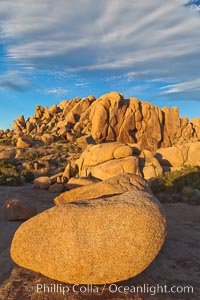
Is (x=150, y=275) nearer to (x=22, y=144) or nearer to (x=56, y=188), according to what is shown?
(x=56, y=188)

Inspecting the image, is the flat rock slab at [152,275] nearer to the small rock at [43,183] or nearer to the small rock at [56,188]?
the small rock at [56,188]

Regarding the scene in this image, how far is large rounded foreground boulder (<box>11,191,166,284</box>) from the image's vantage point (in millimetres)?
5449

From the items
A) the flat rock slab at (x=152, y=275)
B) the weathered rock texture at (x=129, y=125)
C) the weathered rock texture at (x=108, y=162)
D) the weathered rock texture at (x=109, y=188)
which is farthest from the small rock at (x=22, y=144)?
the flat rock slab at (x=152, y=275)

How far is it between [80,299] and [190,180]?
1418cm

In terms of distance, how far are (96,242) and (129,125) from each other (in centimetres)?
4796

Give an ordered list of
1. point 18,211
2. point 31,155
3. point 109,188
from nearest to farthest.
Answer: point 109,188 → point 18,211 → point 31,155

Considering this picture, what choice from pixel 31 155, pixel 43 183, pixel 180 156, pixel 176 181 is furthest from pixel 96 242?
pixel 31 155

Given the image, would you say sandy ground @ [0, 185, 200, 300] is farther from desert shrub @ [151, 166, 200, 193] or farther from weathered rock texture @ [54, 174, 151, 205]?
desert shrub @ [151, 166, 200, 193]

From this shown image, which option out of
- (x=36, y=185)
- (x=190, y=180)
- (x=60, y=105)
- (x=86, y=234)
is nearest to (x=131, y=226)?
(x=86, y=234)

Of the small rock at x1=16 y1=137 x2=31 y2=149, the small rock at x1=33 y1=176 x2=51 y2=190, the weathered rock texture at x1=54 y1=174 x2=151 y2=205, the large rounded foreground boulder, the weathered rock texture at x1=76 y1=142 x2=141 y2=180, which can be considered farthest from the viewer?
the small rock at x1=16 y1=137 x2=31 y2=149

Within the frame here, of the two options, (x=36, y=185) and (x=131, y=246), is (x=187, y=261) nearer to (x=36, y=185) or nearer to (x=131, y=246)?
(x=131, y=246)

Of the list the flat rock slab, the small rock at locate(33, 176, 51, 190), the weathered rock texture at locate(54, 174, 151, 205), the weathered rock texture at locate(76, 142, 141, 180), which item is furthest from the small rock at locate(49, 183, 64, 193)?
the flat rock slab

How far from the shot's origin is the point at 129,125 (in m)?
52.8

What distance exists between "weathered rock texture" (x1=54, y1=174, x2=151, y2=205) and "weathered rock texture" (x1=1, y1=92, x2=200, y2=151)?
123ft
